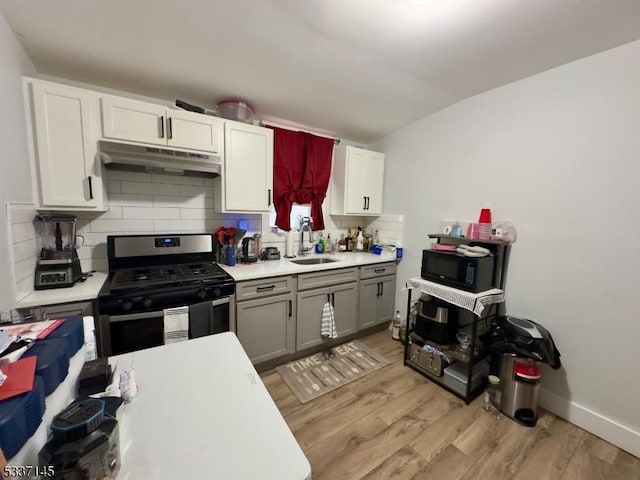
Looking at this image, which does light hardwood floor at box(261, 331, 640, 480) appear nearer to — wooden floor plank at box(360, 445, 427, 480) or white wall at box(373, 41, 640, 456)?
wooden floor plank at box(360, 445, 427, 480)

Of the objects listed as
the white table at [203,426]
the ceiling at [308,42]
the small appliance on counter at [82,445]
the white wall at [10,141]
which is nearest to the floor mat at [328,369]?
the white table at [203,426]

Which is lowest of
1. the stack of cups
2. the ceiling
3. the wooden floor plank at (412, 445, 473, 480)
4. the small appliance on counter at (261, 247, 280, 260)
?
the wooden floor plank at (412, 445, 473, 480)

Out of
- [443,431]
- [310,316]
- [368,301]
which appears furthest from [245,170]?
[443,431]

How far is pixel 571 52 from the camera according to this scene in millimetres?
1676

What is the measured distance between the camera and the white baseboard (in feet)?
5.29

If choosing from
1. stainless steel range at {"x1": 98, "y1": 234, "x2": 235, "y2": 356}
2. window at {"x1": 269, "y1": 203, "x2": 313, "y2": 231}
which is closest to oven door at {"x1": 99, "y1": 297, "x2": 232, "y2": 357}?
stainless steel range at {"x1": 98, "y1": 234, "x2": 235, "y2": 356}

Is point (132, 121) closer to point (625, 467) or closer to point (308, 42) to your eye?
point (308, 42)

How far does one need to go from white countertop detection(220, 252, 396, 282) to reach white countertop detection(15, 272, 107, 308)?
2.80ft

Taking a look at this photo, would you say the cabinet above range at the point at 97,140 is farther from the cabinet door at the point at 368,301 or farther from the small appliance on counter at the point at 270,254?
the cabinet door at the point at 368,301

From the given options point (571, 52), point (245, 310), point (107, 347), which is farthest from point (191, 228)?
point (571, 52)

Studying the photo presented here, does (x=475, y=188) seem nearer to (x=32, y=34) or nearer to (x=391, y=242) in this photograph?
(x=391, y=242)

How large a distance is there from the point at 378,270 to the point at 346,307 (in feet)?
1.89

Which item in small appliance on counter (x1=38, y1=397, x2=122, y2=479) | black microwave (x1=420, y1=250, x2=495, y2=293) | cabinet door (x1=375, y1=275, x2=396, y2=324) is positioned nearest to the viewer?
small appliance on counter (x1=38, y1=397, x2=122, y2=479)

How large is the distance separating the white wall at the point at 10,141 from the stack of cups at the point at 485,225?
10.1 feet
